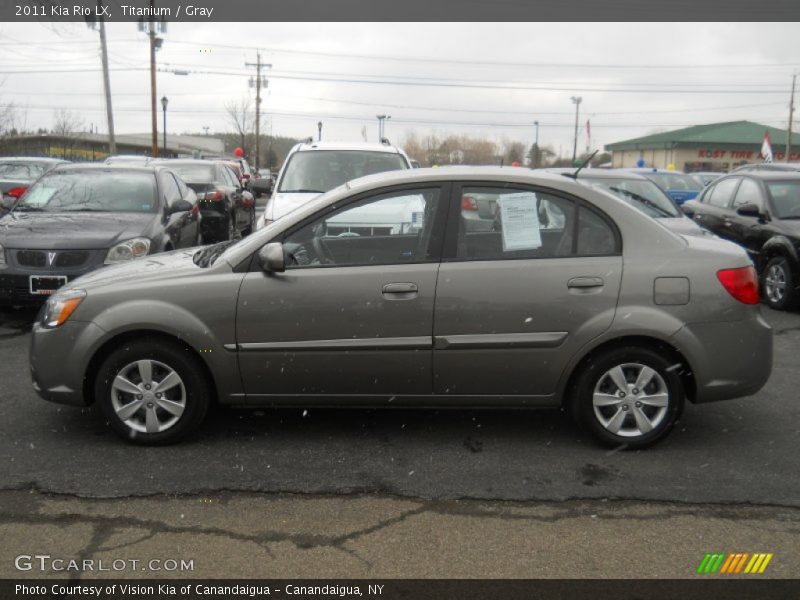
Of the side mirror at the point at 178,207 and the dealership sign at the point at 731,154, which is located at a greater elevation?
the dealership sign at the point at 731,154

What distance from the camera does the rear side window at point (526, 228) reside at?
4688 mm

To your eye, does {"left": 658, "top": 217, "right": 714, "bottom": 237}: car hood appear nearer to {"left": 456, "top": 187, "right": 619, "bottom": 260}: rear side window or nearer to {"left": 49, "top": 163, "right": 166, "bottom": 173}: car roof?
{"left": 456, "top": 187, "right": 619, "bottom": 260}: rear side window

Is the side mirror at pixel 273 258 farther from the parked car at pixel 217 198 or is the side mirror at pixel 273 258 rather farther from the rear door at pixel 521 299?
the parked car at pixel 217 198

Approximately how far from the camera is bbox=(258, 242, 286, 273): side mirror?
4.55 m

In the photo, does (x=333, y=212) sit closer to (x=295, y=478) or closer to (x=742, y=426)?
(x=295, y=478)

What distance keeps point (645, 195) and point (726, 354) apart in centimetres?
615

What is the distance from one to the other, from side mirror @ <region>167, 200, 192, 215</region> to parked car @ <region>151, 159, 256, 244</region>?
3863 millimetres

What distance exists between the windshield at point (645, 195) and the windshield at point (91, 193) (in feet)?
17.7

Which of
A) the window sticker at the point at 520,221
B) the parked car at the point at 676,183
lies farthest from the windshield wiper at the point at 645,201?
the parked car at the point at 676,183

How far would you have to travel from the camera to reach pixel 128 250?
303 inches

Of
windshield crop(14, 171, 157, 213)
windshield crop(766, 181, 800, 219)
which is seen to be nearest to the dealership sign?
windshield crop(766, 181, 800, 219)

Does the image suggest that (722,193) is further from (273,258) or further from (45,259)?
(45,259)

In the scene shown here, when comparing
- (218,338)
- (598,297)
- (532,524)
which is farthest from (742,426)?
(218,338)

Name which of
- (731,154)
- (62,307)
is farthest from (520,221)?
(731,154)
